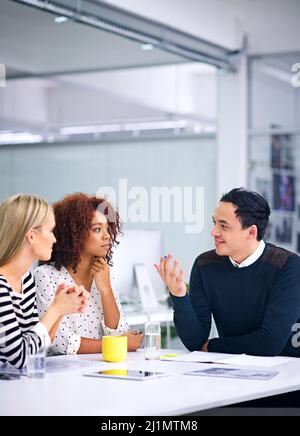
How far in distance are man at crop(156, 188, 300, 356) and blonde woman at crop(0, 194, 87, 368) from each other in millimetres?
520

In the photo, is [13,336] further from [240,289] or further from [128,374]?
[240,289]

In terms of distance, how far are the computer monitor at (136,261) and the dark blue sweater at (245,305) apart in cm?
193

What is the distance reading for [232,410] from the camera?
2.60 meters

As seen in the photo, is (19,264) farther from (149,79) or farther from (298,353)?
(149,79)

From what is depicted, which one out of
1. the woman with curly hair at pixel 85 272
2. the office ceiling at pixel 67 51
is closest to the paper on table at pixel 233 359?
the woman with curly hair at pixel 85 272

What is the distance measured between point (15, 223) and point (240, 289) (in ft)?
3.41

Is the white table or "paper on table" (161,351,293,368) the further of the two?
"paper on table" (161,351,293,368)

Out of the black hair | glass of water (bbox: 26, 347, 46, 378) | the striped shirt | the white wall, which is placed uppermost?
the white wall

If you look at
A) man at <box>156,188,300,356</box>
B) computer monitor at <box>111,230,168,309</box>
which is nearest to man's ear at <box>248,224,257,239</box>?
man at <box>156,188,300,356</box>

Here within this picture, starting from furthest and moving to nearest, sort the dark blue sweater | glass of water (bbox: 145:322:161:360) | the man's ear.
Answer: the man's ear → the dark blue sweater → glass of water (bbox: 145:322:161:360)

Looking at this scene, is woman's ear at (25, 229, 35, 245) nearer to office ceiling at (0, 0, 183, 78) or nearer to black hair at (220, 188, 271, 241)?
black hair at (220, 188, 271, 241)

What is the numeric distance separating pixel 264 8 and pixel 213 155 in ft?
4.83

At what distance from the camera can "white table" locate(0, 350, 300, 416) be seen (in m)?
2.16
